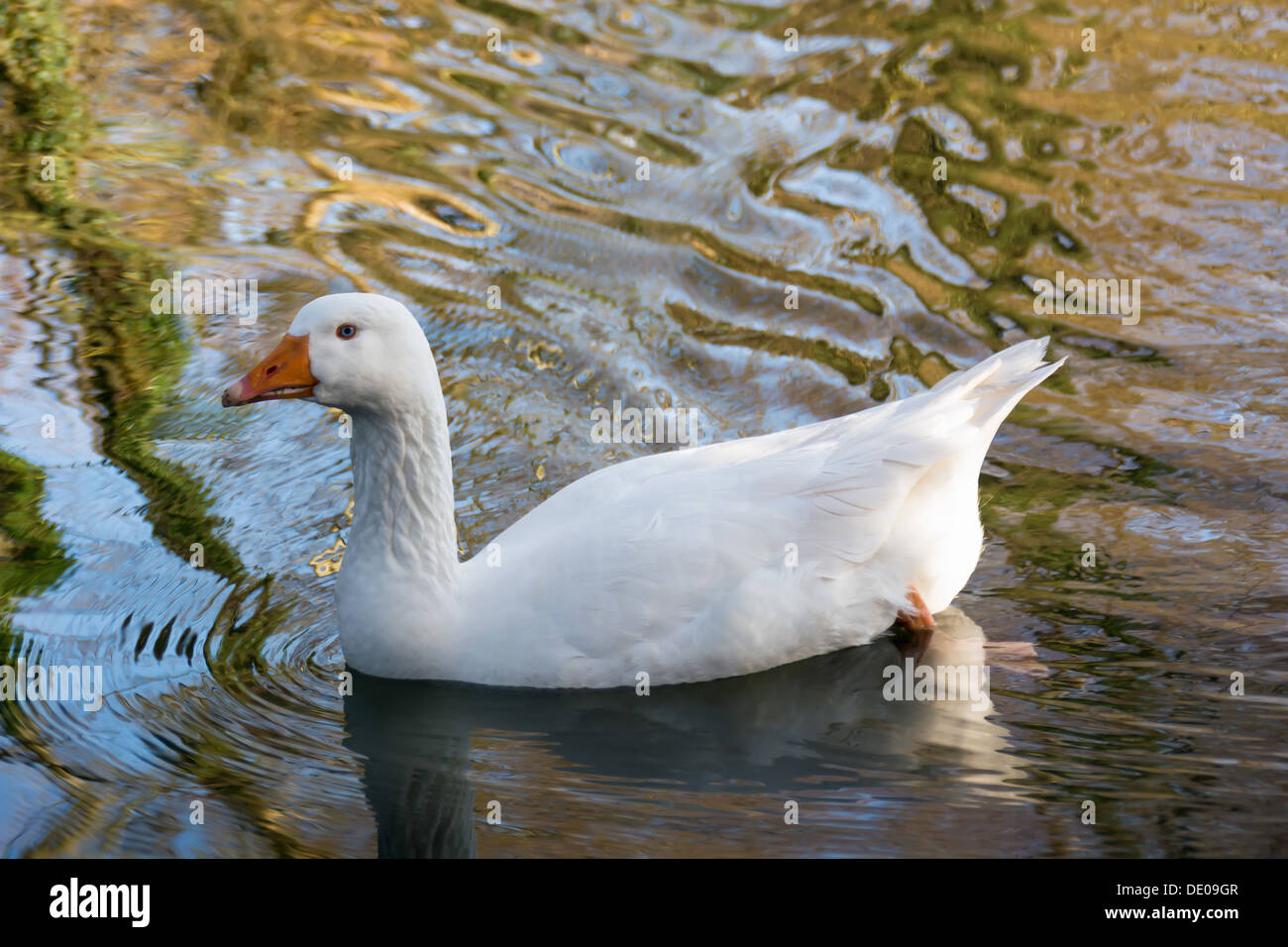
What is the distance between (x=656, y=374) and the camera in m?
8.05

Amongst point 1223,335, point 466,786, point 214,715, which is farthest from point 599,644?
point 1223,335

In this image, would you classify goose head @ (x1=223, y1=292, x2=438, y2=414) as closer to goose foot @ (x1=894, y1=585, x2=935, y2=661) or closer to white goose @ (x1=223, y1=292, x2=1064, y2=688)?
white goose @ (x1=223, y1=292, x2=1064, y2=688)

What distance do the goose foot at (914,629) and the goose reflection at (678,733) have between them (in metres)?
0.11

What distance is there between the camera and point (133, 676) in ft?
18.1

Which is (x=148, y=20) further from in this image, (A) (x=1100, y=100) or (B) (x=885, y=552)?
(B) (x=885, y=552)

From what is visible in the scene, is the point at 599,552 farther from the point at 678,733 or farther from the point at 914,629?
the point at 914,629

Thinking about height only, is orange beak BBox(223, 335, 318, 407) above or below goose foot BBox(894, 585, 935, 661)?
above

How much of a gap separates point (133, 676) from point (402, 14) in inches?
325

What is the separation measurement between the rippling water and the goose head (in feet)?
3.87

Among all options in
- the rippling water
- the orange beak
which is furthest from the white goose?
the rippling water

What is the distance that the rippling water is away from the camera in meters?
4.93

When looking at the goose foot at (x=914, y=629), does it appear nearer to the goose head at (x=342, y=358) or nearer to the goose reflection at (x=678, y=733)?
the goose reflection at (x=678, y=733)

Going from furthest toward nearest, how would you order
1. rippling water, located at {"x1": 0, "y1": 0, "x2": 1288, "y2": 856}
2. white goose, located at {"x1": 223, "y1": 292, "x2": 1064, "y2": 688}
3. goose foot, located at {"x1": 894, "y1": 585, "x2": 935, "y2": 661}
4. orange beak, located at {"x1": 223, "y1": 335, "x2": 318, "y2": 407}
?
goose foot, located at {"x1": 894, "y1": 585, "x2": 935, "y2": 661} → white goose, located at {"x1": 223, "y1": 292, "x2": 1064, "y2": 688} → orange beak, located at {"x1": 223, "y1": 335, "x2": 318, "y2": 407} → rippling water, located at {"x1": 0, "y1": 0, "x2": 1288, "y2": 856}

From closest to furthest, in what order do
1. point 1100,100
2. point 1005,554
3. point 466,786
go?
point 466,786 → point 1005,554 → point 1100,100
